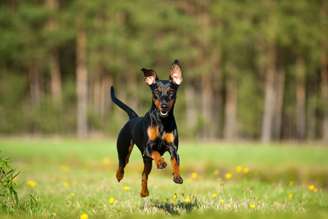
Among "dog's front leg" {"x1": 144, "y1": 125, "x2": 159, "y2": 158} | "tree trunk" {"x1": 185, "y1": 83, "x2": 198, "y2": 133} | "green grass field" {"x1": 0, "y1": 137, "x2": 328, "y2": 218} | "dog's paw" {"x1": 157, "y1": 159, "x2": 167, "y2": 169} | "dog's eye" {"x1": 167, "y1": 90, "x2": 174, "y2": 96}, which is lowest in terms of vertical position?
"green grass field" {"x1": 0, "y1": 137, "x2": 328, "y2": 218}

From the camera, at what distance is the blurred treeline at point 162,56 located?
157ft

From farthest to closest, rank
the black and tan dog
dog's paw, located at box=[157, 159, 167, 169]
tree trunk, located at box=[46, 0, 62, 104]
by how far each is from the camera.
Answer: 1. tree trunk, located at box=[46, 0, 62, 104]
2. the black and tan dog
3. dog's paw, located at box=[157, 159, 167, 169]

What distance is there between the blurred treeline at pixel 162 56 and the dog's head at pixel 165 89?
38331 millimetres

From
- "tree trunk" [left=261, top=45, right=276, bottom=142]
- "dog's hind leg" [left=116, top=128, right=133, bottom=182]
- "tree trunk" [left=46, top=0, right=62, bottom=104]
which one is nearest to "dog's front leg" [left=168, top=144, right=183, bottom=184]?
"dog's hind leg" [left=116, top=128, right=133, bottom=182]

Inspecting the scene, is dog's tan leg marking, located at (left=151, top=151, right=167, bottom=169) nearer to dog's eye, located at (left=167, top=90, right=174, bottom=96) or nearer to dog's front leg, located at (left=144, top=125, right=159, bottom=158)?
dog's front leg, located at (left=144, top=125, right=159, bottom=158)

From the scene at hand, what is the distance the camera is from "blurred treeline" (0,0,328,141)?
47.8 meters

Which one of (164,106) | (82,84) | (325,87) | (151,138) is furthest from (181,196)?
(325,87)

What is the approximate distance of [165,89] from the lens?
8008 mm

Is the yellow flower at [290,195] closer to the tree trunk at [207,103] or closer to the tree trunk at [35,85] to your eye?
the tree trunk at [207,103]

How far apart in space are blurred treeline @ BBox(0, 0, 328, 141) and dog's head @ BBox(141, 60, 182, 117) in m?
38.3

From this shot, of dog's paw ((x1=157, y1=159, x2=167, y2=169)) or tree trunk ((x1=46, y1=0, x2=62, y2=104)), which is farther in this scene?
tree trunk ((x1=46, y1=0, x2=62, y2=104))

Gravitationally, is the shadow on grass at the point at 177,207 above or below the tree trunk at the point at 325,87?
below

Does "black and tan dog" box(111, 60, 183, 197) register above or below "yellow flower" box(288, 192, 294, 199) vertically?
above

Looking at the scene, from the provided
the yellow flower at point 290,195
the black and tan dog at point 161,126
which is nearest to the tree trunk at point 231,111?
the yellow flower at point 290,195
